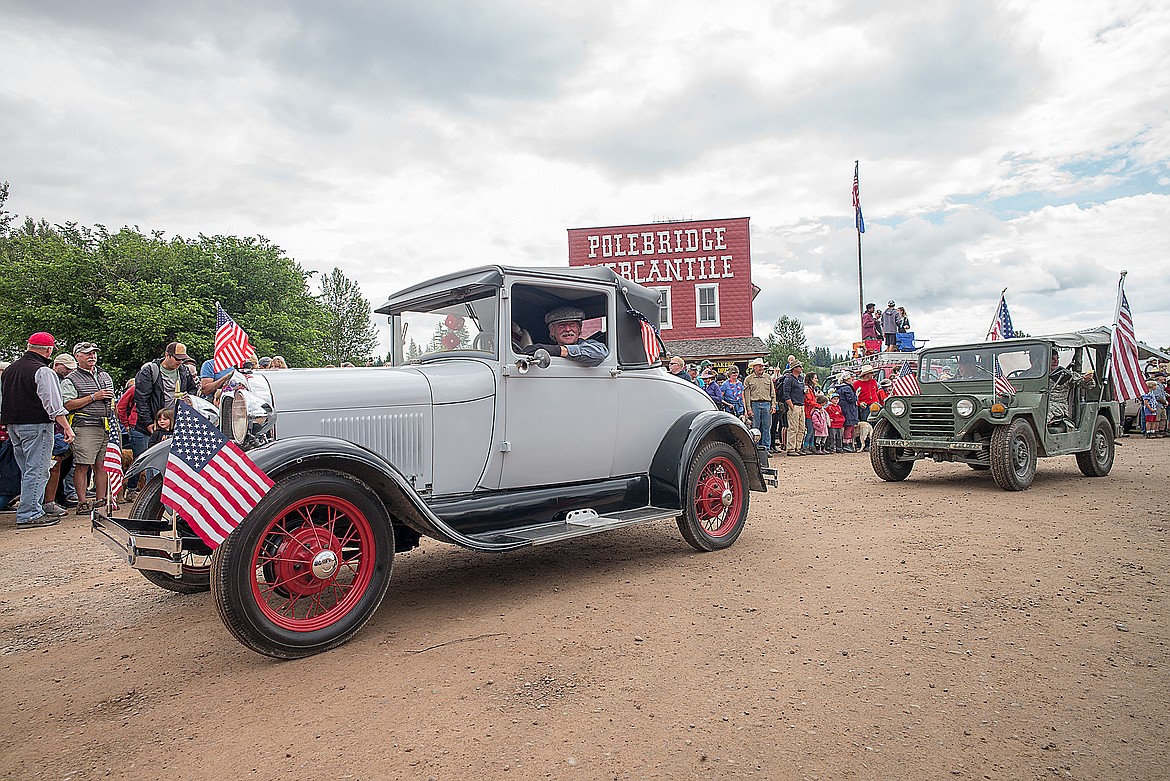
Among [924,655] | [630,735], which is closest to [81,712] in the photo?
[630,735]

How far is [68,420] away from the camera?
8.11 m

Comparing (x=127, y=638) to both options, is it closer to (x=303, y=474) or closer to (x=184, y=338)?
(x=303, y=474)

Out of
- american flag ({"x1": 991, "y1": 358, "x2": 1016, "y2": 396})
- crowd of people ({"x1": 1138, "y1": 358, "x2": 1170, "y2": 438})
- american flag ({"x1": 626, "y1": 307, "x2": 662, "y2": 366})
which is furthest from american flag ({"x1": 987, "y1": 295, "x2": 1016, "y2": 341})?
A: american flag ({"x1": 626, "y1": 307, "x2": 662, "y2": 366})

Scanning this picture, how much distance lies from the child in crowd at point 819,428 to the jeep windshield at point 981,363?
463 cm

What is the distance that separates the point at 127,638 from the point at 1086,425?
10997mm

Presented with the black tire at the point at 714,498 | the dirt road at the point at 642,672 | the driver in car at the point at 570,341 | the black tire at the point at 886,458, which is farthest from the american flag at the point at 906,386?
the driver in car at the point at 570,341

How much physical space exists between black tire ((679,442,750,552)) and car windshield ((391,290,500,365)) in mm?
1946

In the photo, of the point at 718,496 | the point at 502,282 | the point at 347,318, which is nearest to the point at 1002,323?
the point at 718,496

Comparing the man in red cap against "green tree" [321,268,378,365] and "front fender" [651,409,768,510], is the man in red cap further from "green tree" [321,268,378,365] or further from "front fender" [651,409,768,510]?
"green tree" [321,268,378,365]

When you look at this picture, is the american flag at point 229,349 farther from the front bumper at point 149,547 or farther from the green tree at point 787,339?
the green tree at point 787,339

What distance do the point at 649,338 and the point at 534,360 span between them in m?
1.22

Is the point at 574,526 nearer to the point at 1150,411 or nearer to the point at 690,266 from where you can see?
the point at 1150,411

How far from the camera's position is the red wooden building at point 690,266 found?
1105 inches

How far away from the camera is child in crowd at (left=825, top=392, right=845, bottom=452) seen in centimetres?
1452
